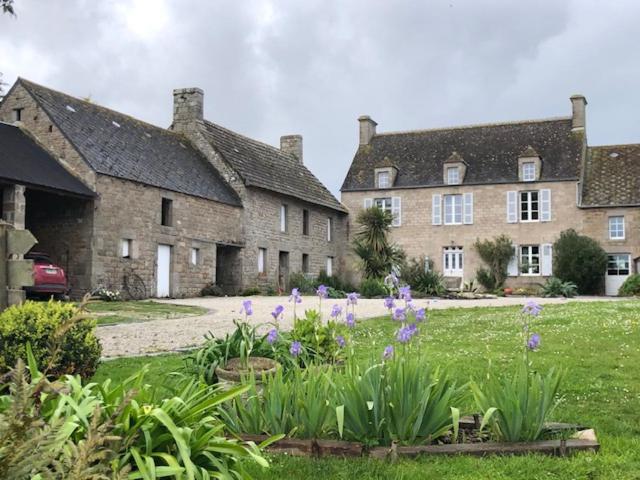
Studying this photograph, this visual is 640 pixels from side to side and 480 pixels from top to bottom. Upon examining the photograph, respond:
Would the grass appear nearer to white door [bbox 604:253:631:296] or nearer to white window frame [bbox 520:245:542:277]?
white window frame [bbox 520:245:542:277]

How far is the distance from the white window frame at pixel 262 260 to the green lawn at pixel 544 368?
15491mm

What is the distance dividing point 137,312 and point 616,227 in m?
25.4

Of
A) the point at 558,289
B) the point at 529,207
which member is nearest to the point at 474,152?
the point at 529,207

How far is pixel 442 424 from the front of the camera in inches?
181

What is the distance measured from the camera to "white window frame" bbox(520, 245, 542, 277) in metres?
35.6

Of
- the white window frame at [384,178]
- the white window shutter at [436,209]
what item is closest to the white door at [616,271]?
the white window shutter at [436,209]

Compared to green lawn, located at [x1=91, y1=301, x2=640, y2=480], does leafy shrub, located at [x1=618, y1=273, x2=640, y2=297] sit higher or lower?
higher

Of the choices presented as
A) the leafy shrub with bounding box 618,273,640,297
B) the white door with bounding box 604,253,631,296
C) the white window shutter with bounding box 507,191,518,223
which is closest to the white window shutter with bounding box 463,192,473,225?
the white window shutter with bounding box 507,191,518,223

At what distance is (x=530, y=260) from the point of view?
35906 mm

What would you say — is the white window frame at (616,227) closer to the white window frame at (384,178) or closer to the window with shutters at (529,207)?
the window with shutters at (529,207)

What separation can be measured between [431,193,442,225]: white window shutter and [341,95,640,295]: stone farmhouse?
0.05 meters

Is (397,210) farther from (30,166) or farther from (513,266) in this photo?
(30,166)

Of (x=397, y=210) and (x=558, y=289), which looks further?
(x=397, y=210)

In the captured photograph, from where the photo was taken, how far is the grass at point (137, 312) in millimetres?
15970
